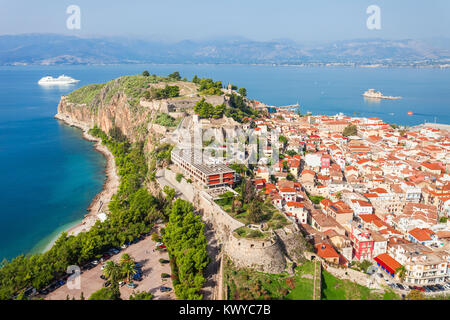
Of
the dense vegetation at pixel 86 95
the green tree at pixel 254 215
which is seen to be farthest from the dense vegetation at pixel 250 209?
the dense vegetation at pixel 86 95

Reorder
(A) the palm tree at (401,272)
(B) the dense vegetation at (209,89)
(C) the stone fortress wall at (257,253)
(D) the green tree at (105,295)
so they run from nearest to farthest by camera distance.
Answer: (D) the green tree at (105,295) → (C) the stone fortress wall at (257,253) → (A) the palm tree at (401,272) → (B) the dense vegetation at (209,89)

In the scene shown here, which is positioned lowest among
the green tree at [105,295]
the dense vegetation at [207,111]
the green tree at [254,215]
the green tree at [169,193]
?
the green tree at [105,295]

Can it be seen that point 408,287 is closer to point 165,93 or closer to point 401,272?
point 401,272

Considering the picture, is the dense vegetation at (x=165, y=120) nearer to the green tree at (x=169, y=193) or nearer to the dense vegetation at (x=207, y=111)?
the dense vegetation at (x=207, y=111)

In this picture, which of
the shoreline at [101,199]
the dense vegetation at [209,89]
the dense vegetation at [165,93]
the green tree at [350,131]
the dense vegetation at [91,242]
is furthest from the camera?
the green tree at [350,131]

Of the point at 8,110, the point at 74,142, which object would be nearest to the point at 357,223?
the point at 74,142

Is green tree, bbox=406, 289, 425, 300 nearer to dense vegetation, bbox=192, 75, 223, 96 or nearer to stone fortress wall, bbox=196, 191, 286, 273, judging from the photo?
stone fortress wall, bbox=196, 191, 286, 273

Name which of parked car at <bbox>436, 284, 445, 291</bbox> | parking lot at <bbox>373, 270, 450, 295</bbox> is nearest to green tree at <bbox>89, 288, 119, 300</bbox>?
parking lot at <bbox>373, 270, 450, 295</bbox>

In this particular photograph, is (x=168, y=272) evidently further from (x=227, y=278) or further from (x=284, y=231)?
(x=284, y=231)

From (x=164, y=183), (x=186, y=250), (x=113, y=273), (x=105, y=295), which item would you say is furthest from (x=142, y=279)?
(x=164, y=183)
